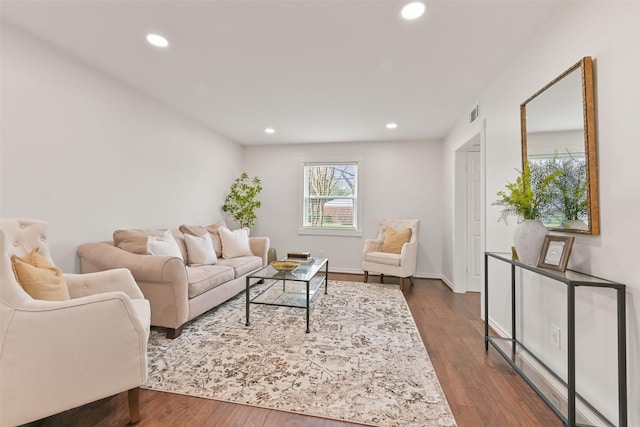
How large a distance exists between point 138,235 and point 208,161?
2034mm

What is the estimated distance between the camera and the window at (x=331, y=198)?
16.9 ft

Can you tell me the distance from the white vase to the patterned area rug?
995mm

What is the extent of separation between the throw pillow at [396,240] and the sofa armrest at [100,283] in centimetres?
334

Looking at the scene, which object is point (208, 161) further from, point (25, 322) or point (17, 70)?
point (25, 322)

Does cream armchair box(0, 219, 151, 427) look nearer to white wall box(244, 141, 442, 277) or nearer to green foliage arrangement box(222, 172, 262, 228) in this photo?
green foliage arrangement box(222, 172, 262, 228)

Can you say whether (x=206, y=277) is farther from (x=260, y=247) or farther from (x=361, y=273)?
(x=361, y=273)

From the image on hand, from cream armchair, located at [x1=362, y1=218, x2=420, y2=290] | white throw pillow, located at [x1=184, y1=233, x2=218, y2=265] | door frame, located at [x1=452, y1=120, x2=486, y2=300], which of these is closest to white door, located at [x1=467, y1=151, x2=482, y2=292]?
door frame, located at [x1=452, y1=120, x2=486, y2=300]

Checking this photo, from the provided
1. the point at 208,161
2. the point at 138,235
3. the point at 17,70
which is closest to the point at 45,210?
the point at 138,235

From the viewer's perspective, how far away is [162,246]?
8.96ft

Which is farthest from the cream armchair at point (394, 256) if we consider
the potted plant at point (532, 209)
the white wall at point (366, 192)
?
the potted plant at point (532, 209)

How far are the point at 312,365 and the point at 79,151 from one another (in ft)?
8.86

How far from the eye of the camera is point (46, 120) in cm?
222

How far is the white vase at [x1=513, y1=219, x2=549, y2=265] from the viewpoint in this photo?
5.66 ft

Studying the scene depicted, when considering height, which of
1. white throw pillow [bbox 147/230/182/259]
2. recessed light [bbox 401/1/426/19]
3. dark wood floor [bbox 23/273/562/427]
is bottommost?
dark wood floor [bbox 23/273/562/427]
